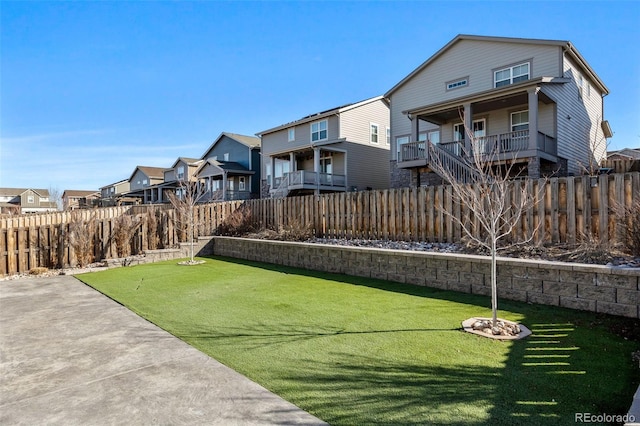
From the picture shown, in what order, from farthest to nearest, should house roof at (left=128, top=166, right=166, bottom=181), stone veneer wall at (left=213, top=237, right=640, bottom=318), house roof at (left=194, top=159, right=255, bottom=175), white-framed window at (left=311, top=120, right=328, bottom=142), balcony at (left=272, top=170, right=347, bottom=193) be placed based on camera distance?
house roof at (left=128, top=166, right=166, bottom=181) → house roof at (left=194, top=159, right=255, bottom=175) → white-framed window at (left=311, top=120, right=328, bottom=142) → balcony at (left=272, top=170, right=347, bottom=193) → stone veneer wall at (left=213, top=237, right=640, bottom=318)

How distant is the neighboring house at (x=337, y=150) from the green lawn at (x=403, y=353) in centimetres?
1818

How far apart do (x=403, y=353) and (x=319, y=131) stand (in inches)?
936

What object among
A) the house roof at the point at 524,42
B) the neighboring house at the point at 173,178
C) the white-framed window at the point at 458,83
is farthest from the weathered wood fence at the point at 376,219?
the neighboring house at the point at 173,178

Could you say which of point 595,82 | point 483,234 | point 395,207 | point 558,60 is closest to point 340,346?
point 483,234

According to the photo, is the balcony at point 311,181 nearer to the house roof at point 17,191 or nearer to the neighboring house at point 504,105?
the neighboring house at point 504,105

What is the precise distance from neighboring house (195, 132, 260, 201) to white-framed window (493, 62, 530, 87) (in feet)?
70.6

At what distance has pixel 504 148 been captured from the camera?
15109 mm

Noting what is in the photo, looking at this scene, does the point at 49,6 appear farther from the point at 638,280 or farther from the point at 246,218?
the point at 638,280

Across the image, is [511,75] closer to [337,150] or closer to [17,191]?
[337,150]

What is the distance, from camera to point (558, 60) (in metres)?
16.1

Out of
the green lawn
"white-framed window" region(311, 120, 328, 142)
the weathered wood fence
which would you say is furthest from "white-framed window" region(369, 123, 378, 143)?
the green lawn

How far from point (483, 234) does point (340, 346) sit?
209 inches

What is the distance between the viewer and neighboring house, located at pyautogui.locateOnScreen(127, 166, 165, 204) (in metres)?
46.5

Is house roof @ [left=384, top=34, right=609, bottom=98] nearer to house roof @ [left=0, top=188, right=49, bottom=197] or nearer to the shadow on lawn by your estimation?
the shadow on lawn
